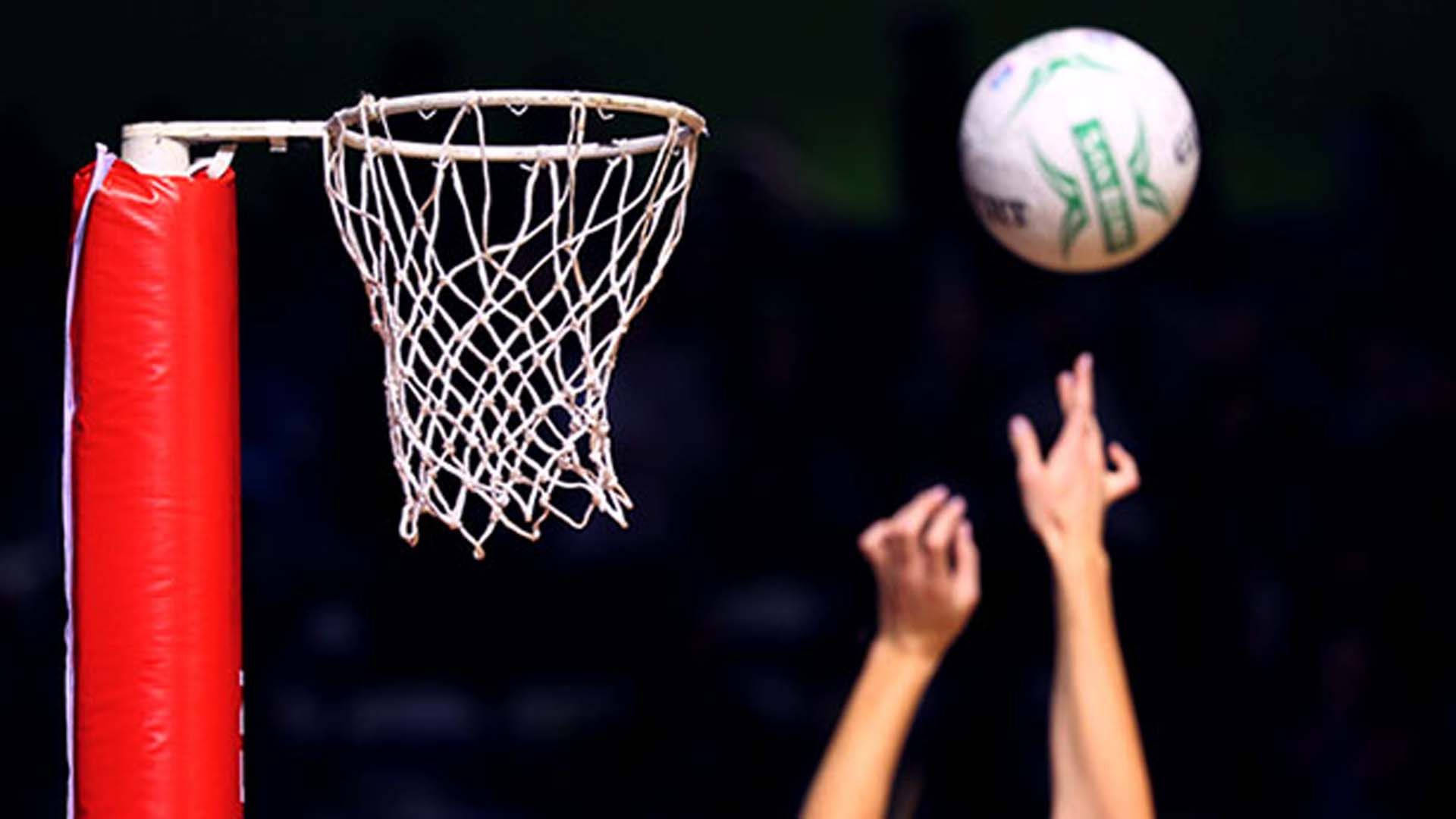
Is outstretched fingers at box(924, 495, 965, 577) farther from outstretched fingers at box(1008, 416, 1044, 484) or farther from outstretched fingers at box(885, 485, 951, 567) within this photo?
outstretched fingers at box(1008, 416, 1044, 484)

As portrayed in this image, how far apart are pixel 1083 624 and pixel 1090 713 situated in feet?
0.44

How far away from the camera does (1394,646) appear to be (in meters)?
5.10

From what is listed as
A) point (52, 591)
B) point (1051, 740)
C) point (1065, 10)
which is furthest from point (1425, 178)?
point (52, 591)

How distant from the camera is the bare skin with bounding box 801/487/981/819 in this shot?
358 cm

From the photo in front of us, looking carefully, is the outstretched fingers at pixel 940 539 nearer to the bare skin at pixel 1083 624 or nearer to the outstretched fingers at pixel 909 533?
the outstretched fingers at pixel 909 533

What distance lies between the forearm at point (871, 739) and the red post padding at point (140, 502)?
114 centimetres

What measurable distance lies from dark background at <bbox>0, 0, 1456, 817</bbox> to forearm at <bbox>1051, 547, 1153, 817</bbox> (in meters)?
1.39

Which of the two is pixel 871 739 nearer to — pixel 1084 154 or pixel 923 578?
pixel 923 578

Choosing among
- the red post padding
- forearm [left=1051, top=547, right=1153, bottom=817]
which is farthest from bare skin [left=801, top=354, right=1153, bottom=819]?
the red post padding

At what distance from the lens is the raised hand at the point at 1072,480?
146 inches

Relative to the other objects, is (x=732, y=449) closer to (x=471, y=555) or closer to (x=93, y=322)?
(x=471, y=555)

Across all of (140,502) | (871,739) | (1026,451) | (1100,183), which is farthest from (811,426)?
(140,502)

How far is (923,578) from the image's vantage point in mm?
3695

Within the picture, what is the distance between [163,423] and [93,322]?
140 millimetres
